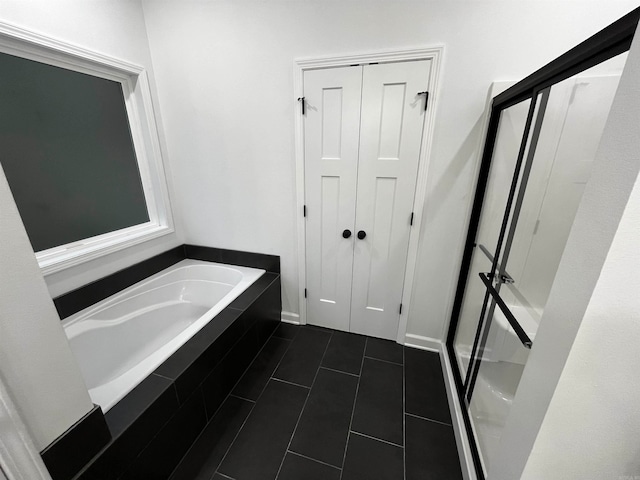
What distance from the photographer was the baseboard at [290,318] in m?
2.30

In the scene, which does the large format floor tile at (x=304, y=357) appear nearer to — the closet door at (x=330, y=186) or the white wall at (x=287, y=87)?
the closet door at (x=330, y=186)

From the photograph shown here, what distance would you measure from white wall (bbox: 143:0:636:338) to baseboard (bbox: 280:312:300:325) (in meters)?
0.10

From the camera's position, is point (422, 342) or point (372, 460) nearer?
point (372, 460)

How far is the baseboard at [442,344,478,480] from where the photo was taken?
3.93 ft

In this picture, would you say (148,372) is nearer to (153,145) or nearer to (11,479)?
(11,479)

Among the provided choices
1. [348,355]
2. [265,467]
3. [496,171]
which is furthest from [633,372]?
[348,355]

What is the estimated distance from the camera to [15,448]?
607mm

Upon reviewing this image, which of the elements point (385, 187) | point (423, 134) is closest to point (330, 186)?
point (385, 187)

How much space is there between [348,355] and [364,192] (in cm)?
124

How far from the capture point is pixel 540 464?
681 millimetres

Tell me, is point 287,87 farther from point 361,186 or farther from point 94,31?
point 94,31

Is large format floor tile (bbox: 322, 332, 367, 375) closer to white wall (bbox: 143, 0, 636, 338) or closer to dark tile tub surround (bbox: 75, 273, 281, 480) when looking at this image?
white wall (bbox: 143, 0, 636, 338)

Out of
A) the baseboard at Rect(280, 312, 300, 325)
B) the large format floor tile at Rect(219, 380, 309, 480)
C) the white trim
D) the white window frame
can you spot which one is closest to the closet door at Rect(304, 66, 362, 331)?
the baseboard at Rect(280, 312, 300, 325)

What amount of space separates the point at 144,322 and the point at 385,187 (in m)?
2.03
